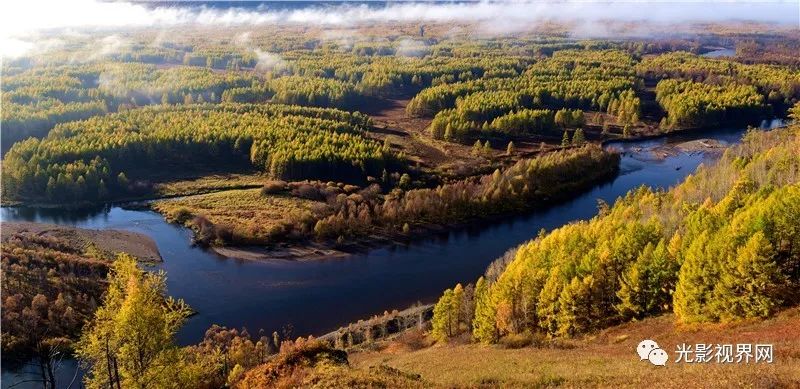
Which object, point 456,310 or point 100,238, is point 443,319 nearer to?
point 456,310

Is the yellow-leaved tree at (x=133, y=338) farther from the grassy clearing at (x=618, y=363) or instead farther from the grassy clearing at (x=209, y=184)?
the grassy clearing at (x=209, y=184)

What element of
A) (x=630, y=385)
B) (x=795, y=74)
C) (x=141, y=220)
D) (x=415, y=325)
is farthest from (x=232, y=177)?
(x=795, y=74)

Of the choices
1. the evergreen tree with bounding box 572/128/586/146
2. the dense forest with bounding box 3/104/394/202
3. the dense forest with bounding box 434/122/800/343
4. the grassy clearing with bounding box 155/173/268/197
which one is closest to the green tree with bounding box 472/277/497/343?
the dense forest with bounding box 434/122/800/343

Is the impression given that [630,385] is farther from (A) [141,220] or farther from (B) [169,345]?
(A) [141,220]

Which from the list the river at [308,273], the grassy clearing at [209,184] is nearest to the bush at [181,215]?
the river at [308,273]

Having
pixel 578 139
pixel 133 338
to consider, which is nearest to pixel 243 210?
pixel 133 338

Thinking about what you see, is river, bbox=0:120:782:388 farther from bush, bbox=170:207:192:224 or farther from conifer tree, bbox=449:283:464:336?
conifer tree, bbox=449:283:464:336

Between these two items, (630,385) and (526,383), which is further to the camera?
(526,383)

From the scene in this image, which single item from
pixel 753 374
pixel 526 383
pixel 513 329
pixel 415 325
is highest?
pixel 753 374
